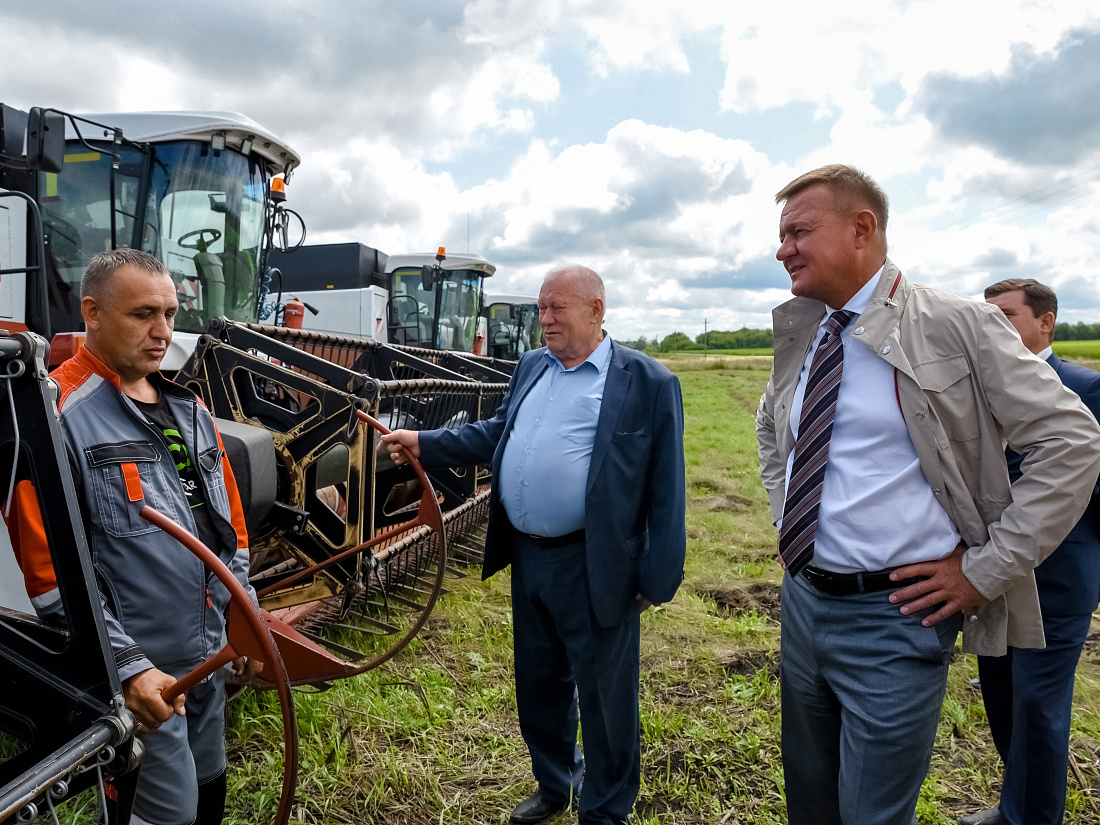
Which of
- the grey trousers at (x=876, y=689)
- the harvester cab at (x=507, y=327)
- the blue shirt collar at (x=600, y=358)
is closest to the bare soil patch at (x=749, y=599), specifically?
the blue shirt collar at (x=600, y=358)

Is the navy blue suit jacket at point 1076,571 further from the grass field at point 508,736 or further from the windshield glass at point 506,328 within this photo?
the windshield glass at point 506,328

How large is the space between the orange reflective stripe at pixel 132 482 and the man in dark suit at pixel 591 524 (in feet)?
3.71

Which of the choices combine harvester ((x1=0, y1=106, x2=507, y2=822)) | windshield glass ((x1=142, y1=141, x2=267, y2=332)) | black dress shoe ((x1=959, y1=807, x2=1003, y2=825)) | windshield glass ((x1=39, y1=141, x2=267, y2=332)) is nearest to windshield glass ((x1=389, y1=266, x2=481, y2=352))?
combine harvester ((x1=0, y1=106, x2=507, y2=822))

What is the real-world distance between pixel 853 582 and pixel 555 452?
102cm

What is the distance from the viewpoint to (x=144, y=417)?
1872mm

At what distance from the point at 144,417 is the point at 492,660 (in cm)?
249

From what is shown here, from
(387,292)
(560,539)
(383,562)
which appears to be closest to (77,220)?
(383,562)

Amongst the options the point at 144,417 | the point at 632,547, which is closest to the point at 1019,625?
the point at 632,547

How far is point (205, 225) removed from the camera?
4.99 meters

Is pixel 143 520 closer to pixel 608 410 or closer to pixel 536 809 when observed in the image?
pixel 608 410

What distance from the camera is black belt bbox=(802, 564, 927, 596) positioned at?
173 centimetres

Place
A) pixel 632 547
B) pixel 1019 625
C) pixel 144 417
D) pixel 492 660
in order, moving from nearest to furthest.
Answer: pixel 1019 625 < pixel 144 417 < pixel 632 547 < pixel 492 660

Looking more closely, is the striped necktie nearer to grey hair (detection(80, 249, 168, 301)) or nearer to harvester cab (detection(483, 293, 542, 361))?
grey hair (detection(80, 249, 168, 301))

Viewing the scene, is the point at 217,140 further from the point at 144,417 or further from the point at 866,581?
the point at 866,581
